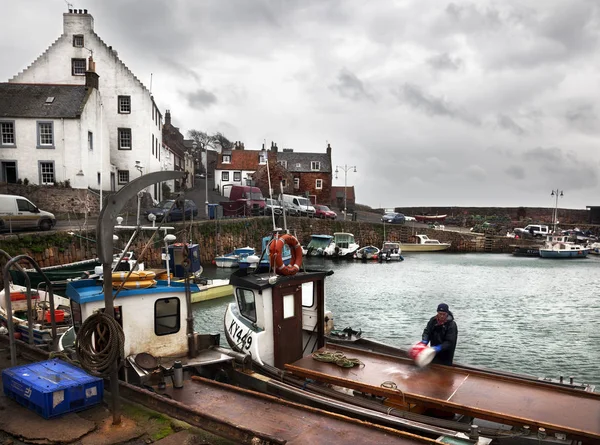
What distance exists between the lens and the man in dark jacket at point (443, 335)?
8.98 metres

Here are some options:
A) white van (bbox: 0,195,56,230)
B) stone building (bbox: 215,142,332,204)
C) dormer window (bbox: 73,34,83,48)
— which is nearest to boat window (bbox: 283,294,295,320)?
white van (bbox: 0,195,56,230)

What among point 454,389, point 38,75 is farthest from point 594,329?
point 38,75

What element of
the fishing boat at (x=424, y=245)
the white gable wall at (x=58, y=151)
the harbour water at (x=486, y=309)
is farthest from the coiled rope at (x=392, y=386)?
the fishing boat at (x=424, y=245)

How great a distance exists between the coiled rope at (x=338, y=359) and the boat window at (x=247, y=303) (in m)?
1.64

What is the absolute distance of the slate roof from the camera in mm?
34375

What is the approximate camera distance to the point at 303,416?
659 centimetres

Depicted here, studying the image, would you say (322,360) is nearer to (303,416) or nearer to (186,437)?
(303,416)

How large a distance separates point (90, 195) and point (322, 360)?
3039cm

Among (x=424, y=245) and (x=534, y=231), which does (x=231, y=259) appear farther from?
(x=534, y=231)

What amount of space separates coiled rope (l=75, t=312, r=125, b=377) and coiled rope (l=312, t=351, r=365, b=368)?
4.22 meters

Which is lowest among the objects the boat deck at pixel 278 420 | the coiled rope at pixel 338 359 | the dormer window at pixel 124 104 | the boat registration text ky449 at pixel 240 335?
the coiled rope at pixel 338 359

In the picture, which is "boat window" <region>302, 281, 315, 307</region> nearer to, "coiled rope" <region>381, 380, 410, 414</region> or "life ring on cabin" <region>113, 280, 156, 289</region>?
"coiled rope" <region>381, 380, 410, 414</region>

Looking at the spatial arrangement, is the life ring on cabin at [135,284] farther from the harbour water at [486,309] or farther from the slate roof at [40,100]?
the slate roof at [40,100]

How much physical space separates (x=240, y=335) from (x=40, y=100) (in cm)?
3340
